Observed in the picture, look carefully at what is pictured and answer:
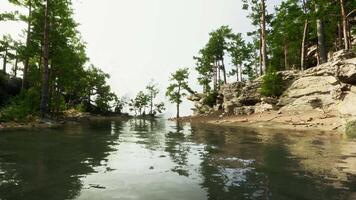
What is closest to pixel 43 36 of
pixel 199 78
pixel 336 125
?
pixel 336 125

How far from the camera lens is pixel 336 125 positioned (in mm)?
19797

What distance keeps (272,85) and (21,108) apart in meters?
22.5

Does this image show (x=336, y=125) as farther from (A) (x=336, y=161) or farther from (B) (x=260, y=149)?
(A) (x=336, y=161)

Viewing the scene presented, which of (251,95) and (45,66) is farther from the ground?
(45,66)

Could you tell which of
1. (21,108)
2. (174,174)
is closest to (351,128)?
(174,174)

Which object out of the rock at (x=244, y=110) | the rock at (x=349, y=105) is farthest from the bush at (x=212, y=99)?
the rock at (x=349, y=105)

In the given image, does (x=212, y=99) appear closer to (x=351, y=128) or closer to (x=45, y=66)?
(x=45, y=66)

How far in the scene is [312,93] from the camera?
27891mm

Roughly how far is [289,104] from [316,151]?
19319 mm

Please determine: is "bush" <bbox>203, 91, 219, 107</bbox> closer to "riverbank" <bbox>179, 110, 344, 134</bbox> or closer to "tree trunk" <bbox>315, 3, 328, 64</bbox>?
"riverbank" <bbox>179, 110, 344, 134</bbox>

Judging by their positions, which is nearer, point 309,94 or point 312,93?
point 312,93

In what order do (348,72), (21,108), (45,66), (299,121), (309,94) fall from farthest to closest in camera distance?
(309,94), (45,66), (299,121), (21,108), (348,72)

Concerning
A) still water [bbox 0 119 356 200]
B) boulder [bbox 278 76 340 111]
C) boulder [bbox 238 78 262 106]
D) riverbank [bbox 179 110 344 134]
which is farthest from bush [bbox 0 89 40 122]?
boulder [bbox 238 78 262 106]

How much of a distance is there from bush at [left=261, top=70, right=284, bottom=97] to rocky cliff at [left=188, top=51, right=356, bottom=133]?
598 millimetres
